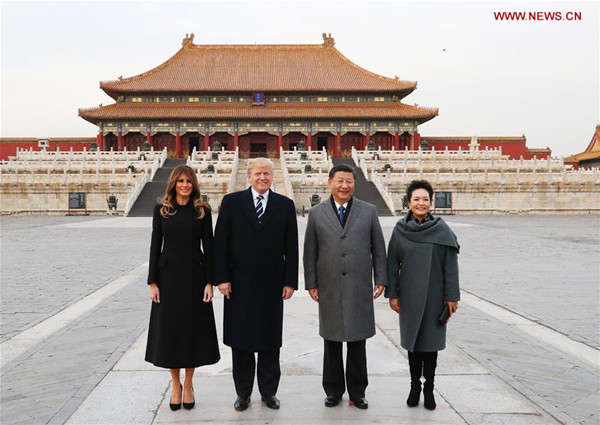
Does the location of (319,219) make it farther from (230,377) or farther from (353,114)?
(353,114)

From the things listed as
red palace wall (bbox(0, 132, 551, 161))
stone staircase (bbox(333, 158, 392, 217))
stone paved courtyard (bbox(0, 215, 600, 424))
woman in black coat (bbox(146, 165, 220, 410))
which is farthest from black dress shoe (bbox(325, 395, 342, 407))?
red palace wall (bbox(0, 132, 551, 161))

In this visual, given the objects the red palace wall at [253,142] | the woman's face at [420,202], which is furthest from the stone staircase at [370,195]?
the woman's face at [420,202]

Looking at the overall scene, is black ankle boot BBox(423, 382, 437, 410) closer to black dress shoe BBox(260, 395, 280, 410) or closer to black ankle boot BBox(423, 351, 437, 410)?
black ankle boot BBox(423, 351, 437, 410)

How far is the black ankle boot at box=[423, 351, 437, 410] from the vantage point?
366 cm

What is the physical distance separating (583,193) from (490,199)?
5.64 meters

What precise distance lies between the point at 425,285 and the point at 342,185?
0.90m

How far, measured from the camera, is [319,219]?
3.81m

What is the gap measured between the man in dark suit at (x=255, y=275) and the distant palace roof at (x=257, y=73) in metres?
42.9

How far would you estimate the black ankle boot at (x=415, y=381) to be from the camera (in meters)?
3.71

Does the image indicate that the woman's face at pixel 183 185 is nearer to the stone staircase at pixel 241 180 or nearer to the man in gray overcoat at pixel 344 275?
the man in gray overcoat at pixel 344 275

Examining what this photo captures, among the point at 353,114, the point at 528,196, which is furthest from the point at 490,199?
the point at 353,114

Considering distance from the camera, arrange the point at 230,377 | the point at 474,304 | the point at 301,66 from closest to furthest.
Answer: the point at 230,377, the point at 474,304, the point at 301,66

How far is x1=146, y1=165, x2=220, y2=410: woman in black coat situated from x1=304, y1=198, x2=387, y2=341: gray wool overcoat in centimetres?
77

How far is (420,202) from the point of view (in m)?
3.75
